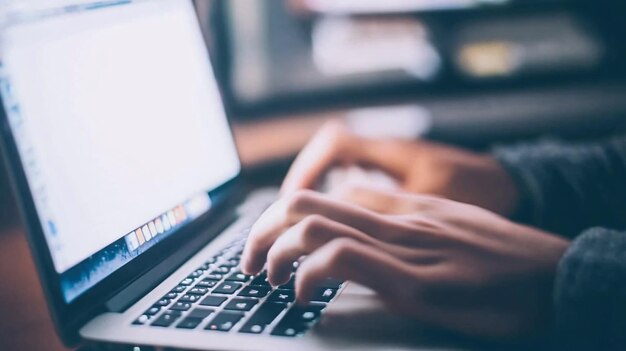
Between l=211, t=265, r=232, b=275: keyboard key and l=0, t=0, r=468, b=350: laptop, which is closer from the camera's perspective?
l=0, t=0, r=468, b=350: laptop

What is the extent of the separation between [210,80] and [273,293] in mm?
347

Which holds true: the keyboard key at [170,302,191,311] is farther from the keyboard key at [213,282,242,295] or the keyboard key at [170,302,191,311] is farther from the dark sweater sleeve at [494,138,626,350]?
the dark sweater sleeve at [494,138,626,350]

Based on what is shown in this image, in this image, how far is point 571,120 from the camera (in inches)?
52.9

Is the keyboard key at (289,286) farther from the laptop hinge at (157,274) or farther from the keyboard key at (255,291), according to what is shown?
the laptop hinge at (157,274)

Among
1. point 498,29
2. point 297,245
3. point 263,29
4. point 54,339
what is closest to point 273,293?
point 297,245

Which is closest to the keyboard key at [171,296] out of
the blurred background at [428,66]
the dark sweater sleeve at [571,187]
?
the dark sweater sleeve at [571,187]

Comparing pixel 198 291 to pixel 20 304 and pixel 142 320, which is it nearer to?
pixel 142 320

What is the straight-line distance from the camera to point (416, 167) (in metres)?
0.78

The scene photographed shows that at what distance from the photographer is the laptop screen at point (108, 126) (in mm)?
462

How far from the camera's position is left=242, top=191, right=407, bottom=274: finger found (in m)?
0.49

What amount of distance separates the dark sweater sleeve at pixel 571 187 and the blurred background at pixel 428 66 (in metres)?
0.51

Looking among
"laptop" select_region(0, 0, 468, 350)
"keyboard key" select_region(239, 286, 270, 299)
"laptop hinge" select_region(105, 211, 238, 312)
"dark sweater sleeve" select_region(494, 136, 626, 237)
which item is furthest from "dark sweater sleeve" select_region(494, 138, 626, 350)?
"laptop hinge" select_region(105, 211, 238, 312)

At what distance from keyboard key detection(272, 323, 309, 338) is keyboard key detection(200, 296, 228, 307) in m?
0.07

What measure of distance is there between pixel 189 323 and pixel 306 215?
4.7 inches
